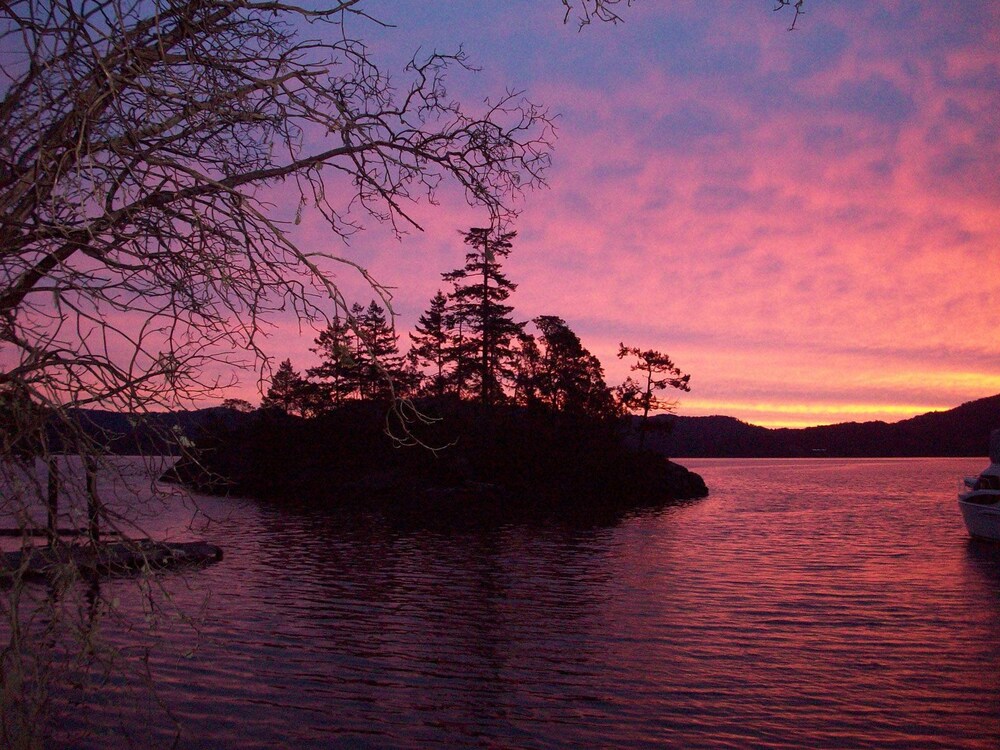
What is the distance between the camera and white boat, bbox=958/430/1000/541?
26.5 meters

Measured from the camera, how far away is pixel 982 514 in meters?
26.8

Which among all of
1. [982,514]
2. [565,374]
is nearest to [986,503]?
[982,514]

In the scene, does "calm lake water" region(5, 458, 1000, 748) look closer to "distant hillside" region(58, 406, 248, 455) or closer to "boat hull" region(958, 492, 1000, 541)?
"distant hillside" region(58, 406, 248, 455)

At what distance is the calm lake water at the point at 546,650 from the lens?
28.8 feet

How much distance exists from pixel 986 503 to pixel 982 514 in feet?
1.52

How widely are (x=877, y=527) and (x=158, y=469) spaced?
33520mm

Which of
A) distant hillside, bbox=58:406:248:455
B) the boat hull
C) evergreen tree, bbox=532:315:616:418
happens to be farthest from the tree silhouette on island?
distant hillside, bbox=58:406:248:455

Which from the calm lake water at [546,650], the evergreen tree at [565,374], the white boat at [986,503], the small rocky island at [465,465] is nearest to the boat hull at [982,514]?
the white boat at [986,503]

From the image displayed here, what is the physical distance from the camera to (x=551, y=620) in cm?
1427

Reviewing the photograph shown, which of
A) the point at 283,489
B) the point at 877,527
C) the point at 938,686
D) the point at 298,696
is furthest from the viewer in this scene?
the point at 283,489

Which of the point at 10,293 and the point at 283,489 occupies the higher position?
the point at 10,293

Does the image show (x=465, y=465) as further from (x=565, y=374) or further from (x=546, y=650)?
(x=546, y=650)

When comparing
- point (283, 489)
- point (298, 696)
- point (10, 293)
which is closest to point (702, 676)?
point (298, 696)

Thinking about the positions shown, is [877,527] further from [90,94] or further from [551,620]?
[90,94]
